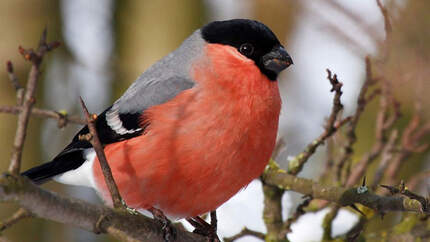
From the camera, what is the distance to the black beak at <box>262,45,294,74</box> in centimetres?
386

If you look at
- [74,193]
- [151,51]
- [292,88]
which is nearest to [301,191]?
[151,51]

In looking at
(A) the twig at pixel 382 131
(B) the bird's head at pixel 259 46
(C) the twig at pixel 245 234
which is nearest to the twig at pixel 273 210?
(C) the twig at pixel 245 234

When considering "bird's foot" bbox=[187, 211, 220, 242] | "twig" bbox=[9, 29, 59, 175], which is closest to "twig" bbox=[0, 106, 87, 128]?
"twig" bbox=[9, 29, 59, 175]

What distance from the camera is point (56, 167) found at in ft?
13.3

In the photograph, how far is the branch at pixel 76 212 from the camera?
2229mm

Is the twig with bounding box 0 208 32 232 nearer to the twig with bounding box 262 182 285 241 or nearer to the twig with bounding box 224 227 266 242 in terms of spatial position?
the twig with bounding box 224 227 266 242

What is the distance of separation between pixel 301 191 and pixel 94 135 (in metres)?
1.69

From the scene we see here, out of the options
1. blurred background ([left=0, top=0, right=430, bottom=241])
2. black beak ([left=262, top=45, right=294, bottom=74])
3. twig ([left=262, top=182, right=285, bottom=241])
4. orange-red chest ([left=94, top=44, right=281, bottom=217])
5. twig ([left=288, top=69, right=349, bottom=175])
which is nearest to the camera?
orange-red chest ([left=94, top=44, right=281, bottom=217])

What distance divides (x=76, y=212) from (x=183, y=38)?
3.90 meters

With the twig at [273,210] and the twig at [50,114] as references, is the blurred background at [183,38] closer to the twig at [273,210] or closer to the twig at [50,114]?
the twig at [273,210]

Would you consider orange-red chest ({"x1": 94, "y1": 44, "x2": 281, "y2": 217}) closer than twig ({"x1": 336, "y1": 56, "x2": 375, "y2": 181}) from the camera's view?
Yes

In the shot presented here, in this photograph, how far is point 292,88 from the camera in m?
7.48

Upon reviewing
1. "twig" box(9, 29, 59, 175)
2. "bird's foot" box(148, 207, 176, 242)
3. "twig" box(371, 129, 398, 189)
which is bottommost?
"twig" box(371, 129, 398, 189)

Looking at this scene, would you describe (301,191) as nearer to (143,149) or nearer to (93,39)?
(143,149)
